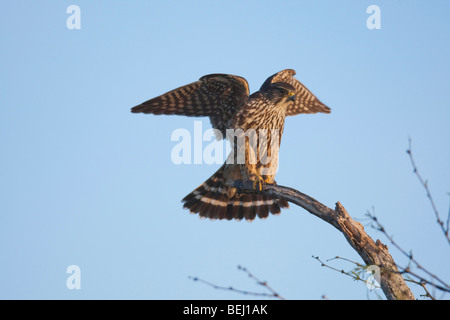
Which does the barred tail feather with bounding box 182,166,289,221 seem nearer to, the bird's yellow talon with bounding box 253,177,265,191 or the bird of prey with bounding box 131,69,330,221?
the bird of prey with bounding box 131,69,330,221

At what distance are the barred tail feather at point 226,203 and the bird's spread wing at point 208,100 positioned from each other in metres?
0.84

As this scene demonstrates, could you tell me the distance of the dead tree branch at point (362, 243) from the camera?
4148mm

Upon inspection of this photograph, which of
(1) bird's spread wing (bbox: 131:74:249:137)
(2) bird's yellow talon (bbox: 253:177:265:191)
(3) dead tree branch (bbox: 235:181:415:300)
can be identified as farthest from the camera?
(1) bird's spread wing (bbox: 131:74:249:137)

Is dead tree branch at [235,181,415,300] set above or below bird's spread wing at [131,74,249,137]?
below

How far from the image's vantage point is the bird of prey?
7008 millimetres

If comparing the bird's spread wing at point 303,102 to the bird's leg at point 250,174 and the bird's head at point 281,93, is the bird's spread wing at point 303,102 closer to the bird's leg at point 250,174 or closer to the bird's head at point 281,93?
the bird's head at point 281,93

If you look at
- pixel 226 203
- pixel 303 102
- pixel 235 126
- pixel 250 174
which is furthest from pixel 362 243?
pixel 303 102

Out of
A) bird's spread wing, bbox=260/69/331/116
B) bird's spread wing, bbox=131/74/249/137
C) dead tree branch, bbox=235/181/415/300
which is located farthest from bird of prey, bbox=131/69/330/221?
dead tree branch, bbox=235/181/415/300

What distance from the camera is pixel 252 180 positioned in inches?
272

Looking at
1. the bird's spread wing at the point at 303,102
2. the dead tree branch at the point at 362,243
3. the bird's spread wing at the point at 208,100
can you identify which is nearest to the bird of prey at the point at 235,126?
the bird's spread wing at the point at 208,100

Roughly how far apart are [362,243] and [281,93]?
10.5ft

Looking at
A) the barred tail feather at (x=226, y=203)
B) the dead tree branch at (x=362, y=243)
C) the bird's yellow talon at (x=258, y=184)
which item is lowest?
the dead tree branch at (x=362, y=243)
